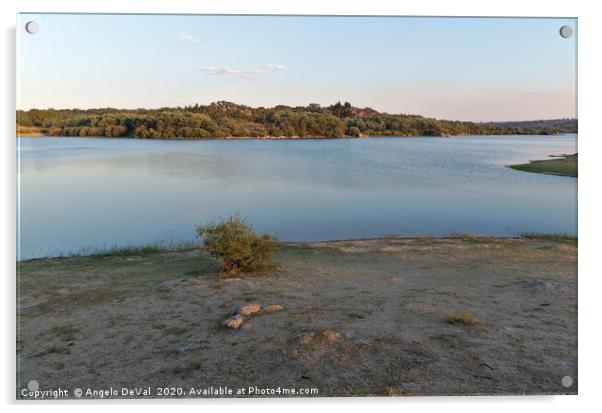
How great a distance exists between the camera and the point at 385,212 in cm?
835

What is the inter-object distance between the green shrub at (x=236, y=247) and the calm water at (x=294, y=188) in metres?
1.31

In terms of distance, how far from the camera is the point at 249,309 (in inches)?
169

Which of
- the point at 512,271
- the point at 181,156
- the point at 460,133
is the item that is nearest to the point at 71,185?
the point at 181,156

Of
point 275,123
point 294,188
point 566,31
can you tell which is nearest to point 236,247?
point 275,123

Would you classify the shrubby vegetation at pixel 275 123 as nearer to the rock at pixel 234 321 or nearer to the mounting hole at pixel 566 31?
the mounting hole at pixel 566 31

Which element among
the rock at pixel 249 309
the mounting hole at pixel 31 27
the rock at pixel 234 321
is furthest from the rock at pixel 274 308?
the mounting hole at pixel 31 27

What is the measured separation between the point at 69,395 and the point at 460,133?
18.8 feet

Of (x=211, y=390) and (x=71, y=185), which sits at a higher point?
(x=71, y=185)

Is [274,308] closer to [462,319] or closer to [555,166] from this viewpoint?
[462,319]

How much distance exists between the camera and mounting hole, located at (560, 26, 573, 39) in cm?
420

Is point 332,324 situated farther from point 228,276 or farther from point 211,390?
point 228,276

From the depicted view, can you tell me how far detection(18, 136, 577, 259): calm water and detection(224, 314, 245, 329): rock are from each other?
329 cm

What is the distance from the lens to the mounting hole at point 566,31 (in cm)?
420

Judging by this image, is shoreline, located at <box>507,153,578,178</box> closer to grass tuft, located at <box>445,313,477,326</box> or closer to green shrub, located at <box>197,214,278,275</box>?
grass tuft, located at <box>445,313,477,326</box>
